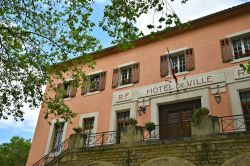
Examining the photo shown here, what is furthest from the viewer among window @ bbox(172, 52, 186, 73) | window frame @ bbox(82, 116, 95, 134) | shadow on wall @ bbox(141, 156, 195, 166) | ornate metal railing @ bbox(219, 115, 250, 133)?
window frame @ bbox(82, 116, 95, 134)

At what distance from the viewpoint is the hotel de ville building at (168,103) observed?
8.97m

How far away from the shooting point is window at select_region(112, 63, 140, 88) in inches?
554

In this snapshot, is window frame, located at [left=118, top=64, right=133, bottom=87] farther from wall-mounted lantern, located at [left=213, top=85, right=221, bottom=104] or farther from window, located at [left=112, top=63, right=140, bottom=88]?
wall-mounted lantern, located at [left=213, top=85, right=221, bottom=104]

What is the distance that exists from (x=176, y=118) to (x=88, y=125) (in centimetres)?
526

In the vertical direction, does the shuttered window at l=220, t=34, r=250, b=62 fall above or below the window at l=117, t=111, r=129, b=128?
above

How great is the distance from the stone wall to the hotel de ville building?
3cm

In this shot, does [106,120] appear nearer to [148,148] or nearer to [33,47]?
[148,148]

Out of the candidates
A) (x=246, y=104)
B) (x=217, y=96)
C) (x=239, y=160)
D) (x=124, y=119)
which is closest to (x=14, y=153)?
(x=124, y=119)

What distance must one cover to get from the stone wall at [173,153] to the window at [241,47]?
15.6 feet

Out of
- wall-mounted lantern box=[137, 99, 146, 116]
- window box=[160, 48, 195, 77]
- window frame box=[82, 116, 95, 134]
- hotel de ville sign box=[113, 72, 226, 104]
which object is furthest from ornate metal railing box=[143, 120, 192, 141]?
window frame box=[82, 116, 95, 134]

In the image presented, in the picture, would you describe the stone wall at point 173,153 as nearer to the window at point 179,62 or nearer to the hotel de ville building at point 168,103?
the hotel de ville building at point 168,103

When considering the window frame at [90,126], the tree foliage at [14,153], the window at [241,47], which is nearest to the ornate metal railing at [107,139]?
the window frame at [90,126]

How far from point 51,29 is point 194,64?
6967 mm

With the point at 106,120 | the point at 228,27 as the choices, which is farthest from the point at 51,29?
the point at 228,27
